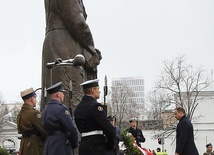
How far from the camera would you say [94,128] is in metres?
7.68

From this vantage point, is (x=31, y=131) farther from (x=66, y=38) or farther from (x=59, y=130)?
(x=66, y=38)

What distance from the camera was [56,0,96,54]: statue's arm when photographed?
1142cm

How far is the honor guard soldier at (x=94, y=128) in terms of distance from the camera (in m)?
7.56

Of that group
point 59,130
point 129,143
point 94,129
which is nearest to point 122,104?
point 129,143

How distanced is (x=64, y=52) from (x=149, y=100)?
73.3 meters

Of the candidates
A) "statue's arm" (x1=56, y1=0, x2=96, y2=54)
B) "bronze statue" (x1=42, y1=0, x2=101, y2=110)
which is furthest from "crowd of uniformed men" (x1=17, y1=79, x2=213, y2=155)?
"statue's arm" (x1=56, y1=0, x2=96, y2=54)

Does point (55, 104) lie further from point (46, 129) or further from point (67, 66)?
point (67, 66)

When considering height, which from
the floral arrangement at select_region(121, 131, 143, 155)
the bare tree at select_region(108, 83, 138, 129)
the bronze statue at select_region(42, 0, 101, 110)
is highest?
the bronze statue at select_region(42, 0, 101, 110)

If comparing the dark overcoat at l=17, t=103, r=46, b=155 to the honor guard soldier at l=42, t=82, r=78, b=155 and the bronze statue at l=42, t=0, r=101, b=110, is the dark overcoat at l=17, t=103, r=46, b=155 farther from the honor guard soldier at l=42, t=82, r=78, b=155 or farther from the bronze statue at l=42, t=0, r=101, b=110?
the bronze statue at l=42, t=0, r=101, b=110

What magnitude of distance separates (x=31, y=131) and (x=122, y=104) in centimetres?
6399

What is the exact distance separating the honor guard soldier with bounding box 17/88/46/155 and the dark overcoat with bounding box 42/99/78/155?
2.42 ft

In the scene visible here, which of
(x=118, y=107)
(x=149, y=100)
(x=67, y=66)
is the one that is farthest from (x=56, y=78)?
(x=149, y=100)

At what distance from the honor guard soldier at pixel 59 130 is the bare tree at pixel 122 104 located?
6023cm

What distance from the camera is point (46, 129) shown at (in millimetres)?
7684
